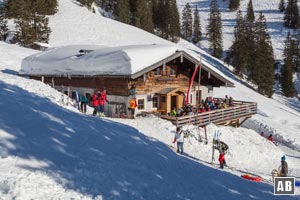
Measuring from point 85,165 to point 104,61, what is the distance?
1411cm

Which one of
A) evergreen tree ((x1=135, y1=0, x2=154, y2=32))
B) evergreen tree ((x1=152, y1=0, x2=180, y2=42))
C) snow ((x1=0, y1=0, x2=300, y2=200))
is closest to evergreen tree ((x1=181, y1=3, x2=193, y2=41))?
evergreen tree ((x1=152, y1=0, x2=180, y2=42))

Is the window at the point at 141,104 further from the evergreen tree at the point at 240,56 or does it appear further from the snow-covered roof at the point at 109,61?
the evergreen tree at the point at 240,56

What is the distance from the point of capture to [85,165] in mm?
10461

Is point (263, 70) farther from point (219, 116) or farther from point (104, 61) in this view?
point (104, 61)

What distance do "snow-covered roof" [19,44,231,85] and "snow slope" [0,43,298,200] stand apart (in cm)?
678

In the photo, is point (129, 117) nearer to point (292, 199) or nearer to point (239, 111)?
point (239, 111)

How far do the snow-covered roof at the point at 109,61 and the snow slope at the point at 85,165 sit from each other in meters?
6.78

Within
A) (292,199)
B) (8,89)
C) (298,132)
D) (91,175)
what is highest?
(8,89)

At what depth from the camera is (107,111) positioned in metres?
24.5

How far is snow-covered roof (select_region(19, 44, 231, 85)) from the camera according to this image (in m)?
22.7

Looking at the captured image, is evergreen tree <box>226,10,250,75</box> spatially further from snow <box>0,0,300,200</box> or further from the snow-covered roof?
snow <box>0,0,300,200</box>

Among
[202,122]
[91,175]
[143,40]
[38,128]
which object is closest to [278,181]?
[91,175]

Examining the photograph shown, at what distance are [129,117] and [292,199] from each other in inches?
480

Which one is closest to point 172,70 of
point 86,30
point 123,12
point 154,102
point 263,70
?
point 154,102
